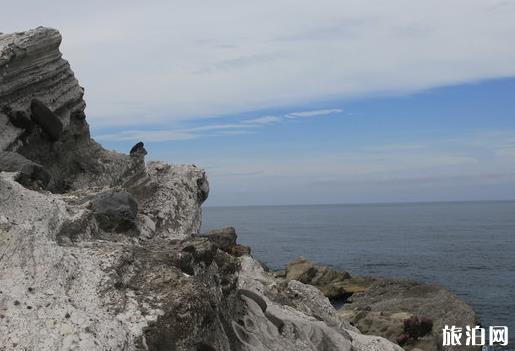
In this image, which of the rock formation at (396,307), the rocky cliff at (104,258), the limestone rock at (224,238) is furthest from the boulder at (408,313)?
the rocky cliff at (104,258)

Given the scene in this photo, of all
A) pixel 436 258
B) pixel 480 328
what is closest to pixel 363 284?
pixel 480 328

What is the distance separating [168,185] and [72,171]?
11.9 ft

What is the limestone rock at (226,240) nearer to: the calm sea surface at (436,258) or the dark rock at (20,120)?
the dark rock at (20,120)

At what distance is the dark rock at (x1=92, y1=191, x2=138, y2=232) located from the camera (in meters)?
14.5

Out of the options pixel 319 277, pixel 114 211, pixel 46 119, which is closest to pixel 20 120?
pixel 46 119

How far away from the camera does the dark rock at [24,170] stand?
1523 centimetres

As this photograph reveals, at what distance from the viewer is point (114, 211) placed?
15.0 metres

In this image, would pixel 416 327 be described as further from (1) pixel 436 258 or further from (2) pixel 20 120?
(1) pixel 436 258

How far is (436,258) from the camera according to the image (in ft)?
283

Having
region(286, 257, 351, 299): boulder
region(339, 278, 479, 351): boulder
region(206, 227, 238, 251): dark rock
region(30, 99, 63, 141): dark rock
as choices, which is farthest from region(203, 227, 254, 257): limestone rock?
region(286, 257, 351, 299): boulder

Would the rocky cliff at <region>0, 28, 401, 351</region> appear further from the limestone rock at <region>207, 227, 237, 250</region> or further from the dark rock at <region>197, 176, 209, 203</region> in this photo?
the limestone rock at <region>207, 227, 237, 250</region>

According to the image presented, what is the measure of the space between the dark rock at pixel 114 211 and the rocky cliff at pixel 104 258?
0.03 meters

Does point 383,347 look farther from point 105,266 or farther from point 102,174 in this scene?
point 102,174

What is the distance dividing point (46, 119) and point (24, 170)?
5324 millimetres
